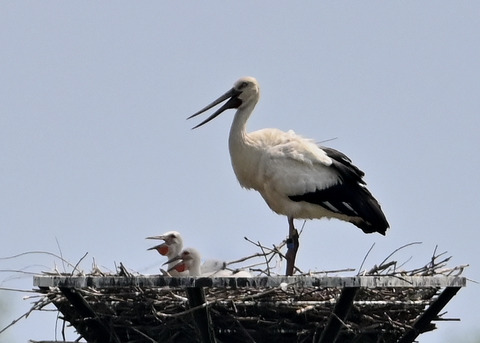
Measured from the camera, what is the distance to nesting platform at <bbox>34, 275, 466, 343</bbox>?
8070 millimetres

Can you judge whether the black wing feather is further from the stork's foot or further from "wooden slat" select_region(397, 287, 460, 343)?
"wooden slat" select_region(397, 287, 460, 343)

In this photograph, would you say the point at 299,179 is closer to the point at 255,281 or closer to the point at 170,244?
the point at 170,244

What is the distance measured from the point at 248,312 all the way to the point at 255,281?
0.78m

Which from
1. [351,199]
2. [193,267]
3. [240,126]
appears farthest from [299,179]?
[193,267]

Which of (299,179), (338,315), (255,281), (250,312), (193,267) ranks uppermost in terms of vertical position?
(299,179)

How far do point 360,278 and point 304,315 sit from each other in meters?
0.90

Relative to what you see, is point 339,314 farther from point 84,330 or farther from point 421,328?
point 84,330

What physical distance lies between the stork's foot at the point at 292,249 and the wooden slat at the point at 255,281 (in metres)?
2.32

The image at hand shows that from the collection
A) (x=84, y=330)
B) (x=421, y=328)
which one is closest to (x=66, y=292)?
(x=84, y=330)

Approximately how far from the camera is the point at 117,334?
861cm

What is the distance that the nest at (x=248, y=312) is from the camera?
816 centimetres

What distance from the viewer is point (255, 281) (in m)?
7.65

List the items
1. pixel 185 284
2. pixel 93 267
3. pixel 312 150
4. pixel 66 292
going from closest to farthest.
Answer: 1. pixel 185 284
2. pixel 66 292
3. pixel 93 267
4. pixel 312 150

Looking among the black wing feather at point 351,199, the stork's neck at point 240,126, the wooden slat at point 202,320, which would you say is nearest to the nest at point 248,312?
the wooden slat at point 202,320
